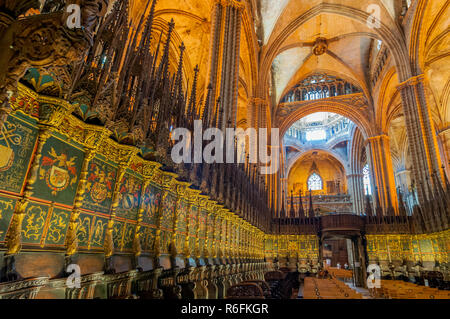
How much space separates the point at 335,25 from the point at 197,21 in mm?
10332

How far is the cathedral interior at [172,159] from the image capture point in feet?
6.36

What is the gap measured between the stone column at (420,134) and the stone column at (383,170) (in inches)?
244

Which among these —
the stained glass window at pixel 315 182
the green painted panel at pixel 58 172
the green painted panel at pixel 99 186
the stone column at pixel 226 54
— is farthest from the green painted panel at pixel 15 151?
the stained glass window at pixel 315 182

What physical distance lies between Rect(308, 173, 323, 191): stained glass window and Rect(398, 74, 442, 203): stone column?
21203 mm

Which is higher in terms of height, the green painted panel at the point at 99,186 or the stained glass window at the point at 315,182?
the stained glass window at the point at 315,182

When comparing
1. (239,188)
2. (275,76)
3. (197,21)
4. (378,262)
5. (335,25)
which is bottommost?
(378,262)

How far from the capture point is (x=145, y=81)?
332 cm

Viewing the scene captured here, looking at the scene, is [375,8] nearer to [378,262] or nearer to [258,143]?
[258,143]

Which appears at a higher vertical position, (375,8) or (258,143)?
(375,8)

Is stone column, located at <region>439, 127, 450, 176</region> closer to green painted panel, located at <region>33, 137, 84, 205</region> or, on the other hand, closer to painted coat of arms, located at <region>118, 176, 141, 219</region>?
painted coat of arms, located at <region>118, 176, 141, 219</region>

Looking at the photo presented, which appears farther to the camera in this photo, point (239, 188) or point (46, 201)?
point (239, 188)

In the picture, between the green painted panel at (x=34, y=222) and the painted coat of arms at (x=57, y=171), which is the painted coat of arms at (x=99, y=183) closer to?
the painted coat of arms at (x=57, y=171)

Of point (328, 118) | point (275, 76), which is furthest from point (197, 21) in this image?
point (328, 118)
